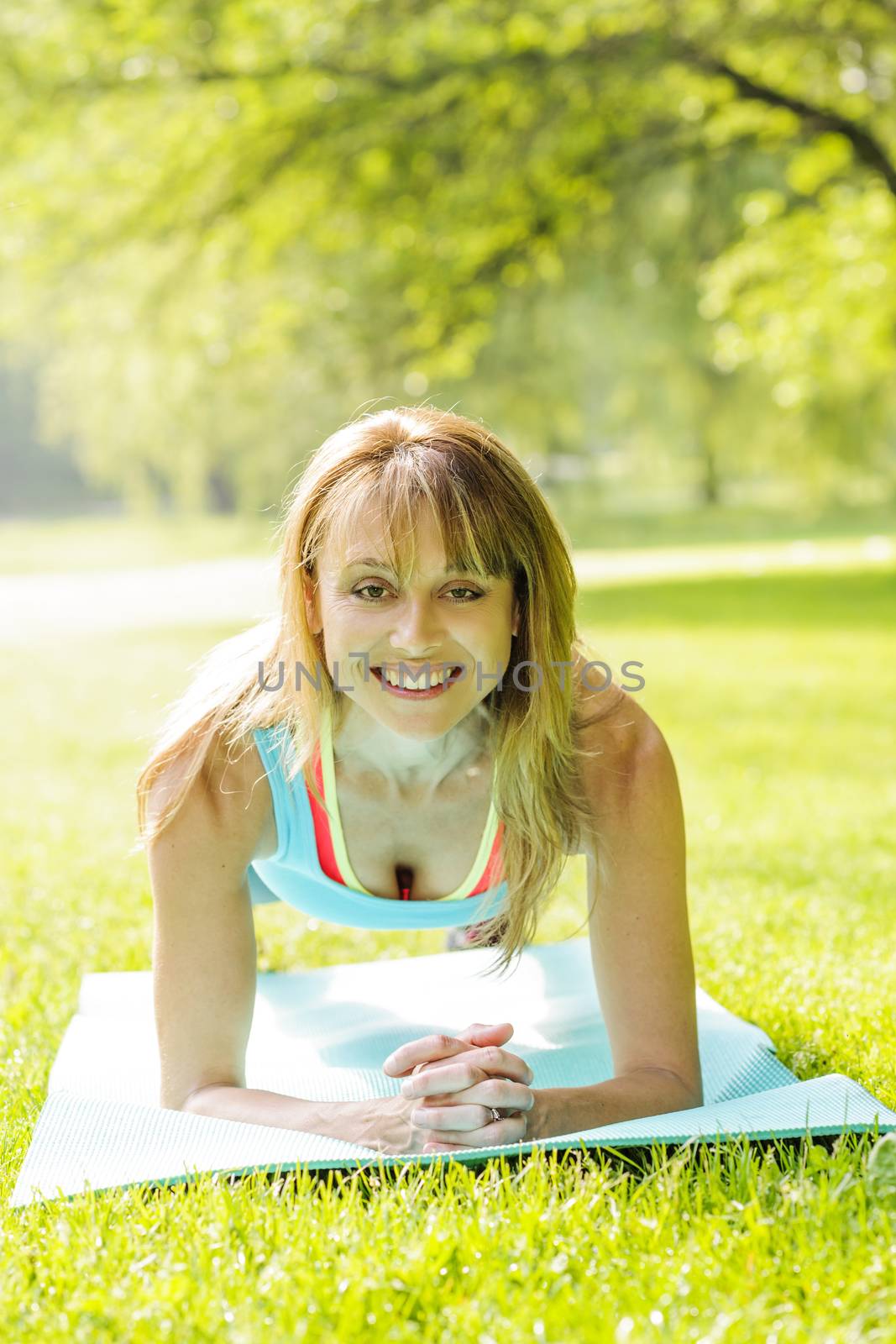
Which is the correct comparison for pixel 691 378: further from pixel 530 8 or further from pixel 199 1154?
pixel 199 1154

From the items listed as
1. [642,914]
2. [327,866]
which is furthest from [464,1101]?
[327,866]

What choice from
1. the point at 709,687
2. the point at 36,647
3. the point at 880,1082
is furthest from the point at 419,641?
the point at 36,647

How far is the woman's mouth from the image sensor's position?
243 centimetres

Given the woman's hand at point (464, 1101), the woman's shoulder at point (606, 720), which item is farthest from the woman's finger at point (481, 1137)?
the woman's shoulder at point (606, 720)

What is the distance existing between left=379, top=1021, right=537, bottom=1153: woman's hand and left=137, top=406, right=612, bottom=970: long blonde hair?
430mm

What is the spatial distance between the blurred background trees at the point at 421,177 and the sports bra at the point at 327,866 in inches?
326

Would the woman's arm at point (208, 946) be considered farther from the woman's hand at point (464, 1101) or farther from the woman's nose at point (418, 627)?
the woman's nose at point (418, 627)

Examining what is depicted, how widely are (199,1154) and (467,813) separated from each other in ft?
2.83

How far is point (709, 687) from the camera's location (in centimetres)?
926

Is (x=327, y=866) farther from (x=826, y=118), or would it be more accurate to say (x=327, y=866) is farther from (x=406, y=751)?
(x=826, y=118)

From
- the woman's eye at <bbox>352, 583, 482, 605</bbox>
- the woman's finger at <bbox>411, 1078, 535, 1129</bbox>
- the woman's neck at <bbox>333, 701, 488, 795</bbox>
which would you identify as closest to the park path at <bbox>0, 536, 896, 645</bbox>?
the woman's neck at <bbox>333, 701, 488, 795</bbox>

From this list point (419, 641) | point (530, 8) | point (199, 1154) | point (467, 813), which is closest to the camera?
point (199, 1154)

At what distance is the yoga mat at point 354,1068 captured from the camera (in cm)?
218

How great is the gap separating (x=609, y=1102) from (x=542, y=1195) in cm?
36
